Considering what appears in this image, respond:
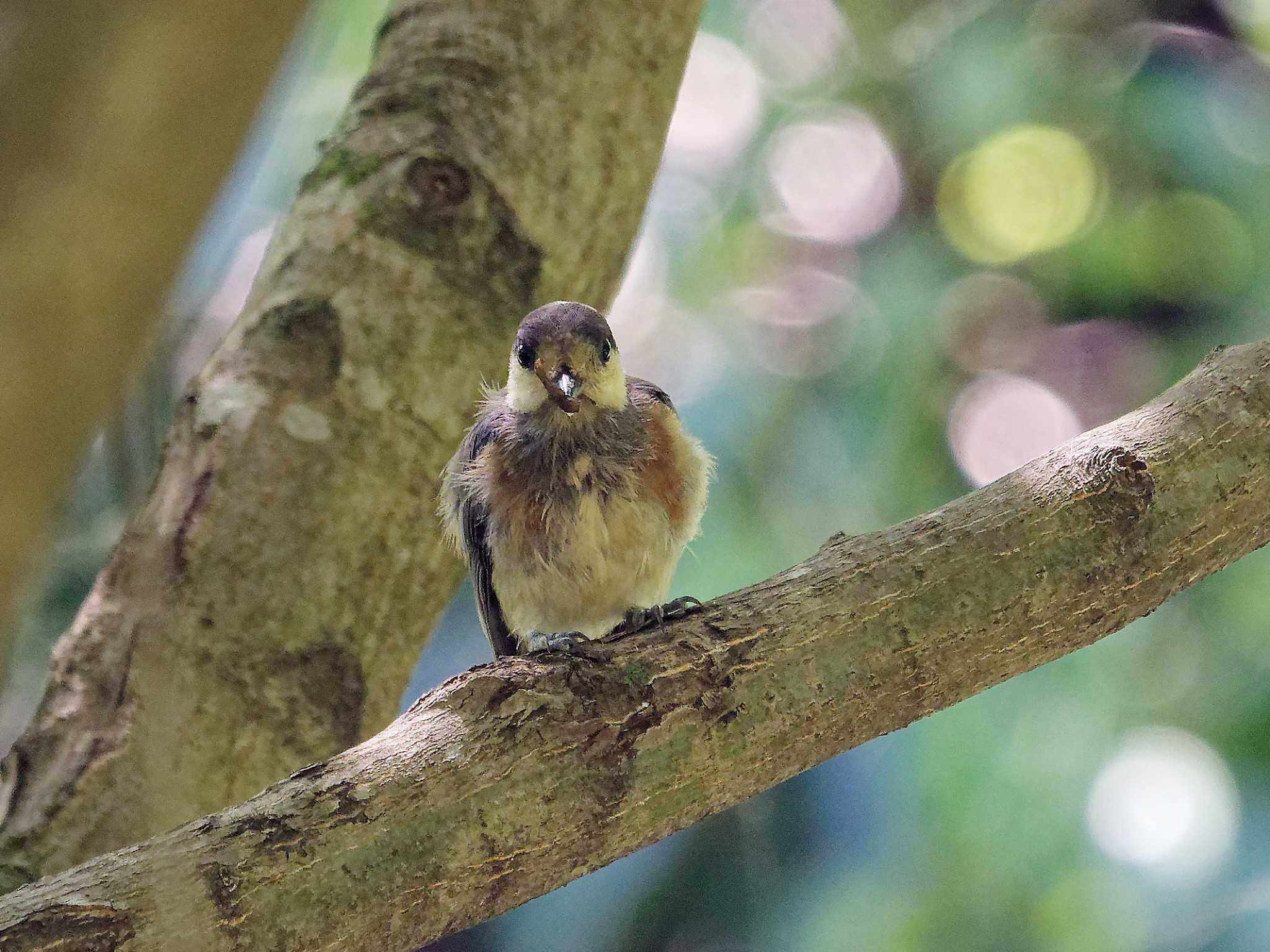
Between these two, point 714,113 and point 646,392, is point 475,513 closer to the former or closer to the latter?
point 646,392

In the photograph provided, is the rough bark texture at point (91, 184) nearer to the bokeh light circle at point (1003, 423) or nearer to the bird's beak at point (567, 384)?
the bird's beak at point (567, 384)

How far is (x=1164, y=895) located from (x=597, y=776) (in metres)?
4.27

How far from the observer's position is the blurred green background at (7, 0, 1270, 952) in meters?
5.46

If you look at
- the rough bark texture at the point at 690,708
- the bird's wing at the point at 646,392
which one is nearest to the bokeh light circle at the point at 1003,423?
the bird's wing at the point at 646,392

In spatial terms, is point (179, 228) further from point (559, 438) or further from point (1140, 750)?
point (1140, 750)

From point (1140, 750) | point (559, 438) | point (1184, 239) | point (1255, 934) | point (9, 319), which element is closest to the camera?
point (9, 319)

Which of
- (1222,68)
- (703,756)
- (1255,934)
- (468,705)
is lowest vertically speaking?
(1255,934)

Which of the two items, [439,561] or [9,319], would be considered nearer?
[9,319]

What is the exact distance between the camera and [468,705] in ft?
6.07

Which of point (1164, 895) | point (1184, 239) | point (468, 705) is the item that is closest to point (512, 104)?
point (468, 705)

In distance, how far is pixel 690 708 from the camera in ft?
6.29

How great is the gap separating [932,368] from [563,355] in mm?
3974

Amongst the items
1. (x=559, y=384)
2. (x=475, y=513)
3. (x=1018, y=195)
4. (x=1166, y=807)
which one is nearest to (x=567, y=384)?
(x=559, y=384)

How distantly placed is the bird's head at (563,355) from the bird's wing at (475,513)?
0.18 meters
